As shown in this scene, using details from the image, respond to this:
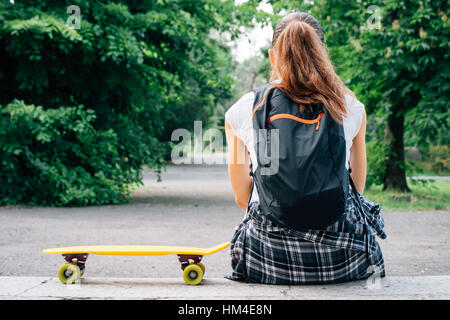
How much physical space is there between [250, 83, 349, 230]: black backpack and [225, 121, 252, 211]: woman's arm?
199 mm

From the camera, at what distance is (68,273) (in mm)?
2551

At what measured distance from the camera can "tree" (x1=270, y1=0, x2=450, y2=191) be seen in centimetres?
1169

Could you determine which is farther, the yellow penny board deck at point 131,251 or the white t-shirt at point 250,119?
the yellow penny board deck at point 131,251

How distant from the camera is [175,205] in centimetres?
1188

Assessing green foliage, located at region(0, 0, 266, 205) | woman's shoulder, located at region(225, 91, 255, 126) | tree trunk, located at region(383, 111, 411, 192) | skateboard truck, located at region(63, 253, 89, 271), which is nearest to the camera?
woman's shoulder, located at region(225, 91, 255, 126)

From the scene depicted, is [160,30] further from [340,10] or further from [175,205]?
[340,10]

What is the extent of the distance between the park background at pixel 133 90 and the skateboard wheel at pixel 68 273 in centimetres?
501

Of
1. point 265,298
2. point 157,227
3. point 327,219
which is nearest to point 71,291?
point 265,298

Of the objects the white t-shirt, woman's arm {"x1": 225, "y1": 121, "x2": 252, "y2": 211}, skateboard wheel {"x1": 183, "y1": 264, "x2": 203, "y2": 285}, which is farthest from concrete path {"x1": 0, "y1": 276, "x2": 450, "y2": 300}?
the white t-shirt

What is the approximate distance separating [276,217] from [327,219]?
0.70 ft

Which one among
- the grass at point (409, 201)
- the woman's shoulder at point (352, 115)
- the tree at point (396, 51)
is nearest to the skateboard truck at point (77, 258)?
the woman's shoulder at point (352, 115)

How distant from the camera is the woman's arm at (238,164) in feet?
8.13

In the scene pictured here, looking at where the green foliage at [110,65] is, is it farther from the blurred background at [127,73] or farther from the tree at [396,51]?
the tree at [396,51]

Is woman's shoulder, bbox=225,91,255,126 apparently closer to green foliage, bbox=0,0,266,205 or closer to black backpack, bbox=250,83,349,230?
black backpack, bbox=250,83,349,230
